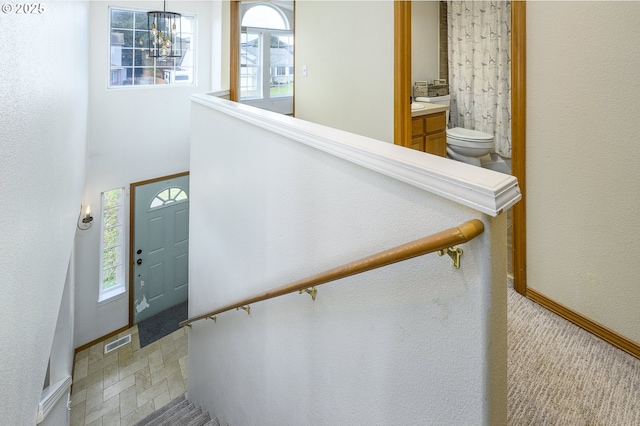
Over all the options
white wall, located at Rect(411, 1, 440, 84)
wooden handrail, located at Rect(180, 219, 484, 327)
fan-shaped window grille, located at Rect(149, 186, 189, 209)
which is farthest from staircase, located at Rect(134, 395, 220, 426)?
white wall, located at Rect(411, 1, 440, 84)

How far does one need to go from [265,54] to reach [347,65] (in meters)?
3.85

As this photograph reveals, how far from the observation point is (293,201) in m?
1.68

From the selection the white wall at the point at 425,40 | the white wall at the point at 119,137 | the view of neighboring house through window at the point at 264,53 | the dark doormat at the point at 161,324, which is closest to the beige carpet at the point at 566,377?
the white wall at the point at 425,40

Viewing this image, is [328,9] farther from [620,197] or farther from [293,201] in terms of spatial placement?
[620,197]

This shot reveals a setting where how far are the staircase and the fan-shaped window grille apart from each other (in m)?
2.70

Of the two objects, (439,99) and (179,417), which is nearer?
(179,417)

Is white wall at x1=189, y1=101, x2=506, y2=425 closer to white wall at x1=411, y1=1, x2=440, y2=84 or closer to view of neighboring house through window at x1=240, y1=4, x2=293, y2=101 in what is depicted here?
white wall at x1=411, y1=1, x2=440, y2=84

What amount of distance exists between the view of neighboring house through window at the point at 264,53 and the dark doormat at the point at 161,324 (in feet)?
11.3

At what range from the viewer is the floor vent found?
498 centimetres

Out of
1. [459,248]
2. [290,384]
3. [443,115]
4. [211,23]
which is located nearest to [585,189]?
[459,248]

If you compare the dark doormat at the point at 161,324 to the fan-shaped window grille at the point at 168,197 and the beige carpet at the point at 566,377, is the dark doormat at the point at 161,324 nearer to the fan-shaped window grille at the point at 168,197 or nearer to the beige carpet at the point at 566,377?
the fan-shaped window grille at the point at 168,197

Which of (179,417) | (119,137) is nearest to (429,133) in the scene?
(179,417)

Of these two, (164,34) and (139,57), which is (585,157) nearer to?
(164,34)

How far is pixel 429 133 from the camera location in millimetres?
3596
